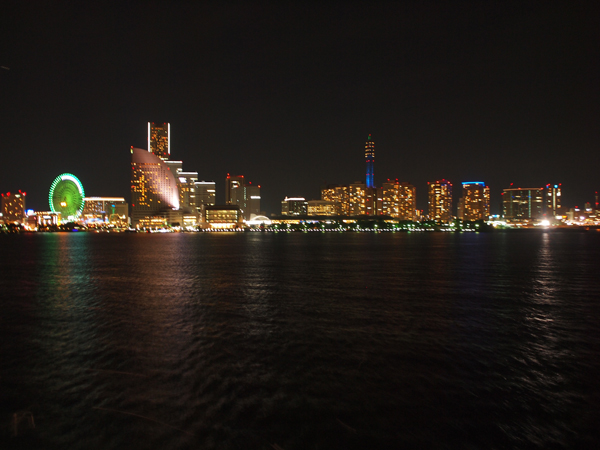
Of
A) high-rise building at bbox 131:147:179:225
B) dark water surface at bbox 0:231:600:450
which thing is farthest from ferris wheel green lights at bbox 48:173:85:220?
dark water surface at bbox 0:231:600:450

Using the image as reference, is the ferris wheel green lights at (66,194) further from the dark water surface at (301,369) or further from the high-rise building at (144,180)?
the dark water surface at (301,369)

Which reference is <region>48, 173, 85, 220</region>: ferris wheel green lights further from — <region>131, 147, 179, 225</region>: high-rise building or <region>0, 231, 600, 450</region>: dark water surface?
<region>0, 231, 600, 450</region>: dark water surface

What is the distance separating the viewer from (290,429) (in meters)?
7.22

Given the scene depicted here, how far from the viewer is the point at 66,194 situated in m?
131

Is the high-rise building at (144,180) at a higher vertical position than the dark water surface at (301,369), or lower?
higher

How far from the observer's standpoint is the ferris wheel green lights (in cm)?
13025

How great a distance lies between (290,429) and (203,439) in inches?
64.4

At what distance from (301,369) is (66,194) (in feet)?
Result: 483

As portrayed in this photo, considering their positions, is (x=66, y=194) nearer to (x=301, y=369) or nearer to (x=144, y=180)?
(x=144, y=180)

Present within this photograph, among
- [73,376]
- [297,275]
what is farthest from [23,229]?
[73,376]

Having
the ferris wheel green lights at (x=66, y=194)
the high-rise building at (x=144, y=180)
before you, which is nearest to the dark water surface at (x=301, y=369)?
the ferris wheel green lights at (x=66, y=194)

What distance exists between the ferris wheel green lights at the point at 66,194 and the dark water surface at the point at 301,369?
127 meters

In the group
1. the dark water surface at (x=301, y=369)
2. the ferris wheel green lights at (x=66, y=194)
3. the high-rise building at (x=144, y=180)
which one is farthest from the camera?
the high-rise building at (x=144, y=180)

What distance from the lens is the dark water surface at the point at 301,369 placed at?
7180mm
